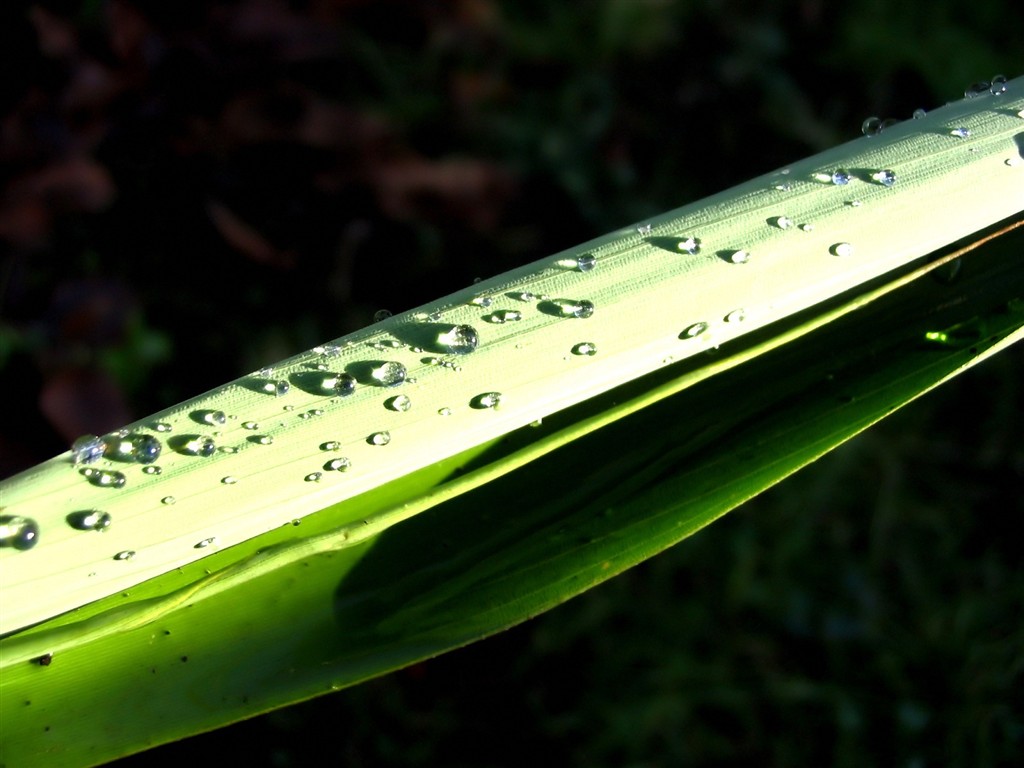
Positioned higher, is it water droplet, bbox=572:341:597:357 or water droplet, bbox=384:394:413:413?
water droplet, bbox=572:341:597:357

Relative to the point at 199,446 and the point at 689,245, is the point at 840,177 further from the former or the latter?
the point at 199,446

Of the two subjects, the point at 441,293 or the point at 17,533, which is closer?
the point at 17,533

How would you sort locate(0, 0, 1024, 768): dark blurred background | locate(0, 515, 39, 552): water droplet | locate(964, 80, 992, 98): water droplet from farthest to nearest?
locate(0, 0, 1024, 768): dark blurred background → locate(964, 80, 992, 98): water droplet → locate(0, 515, 39, 552): water droplet

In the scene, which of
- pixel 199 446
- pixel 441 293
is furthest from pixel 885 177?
pixel 441 293

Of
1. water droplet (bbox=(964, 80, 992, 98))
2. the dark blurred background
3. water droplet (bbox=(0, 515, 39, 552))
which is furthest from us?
the dark blurred background

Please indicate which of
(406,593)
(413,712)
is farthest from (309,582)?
(413,712)

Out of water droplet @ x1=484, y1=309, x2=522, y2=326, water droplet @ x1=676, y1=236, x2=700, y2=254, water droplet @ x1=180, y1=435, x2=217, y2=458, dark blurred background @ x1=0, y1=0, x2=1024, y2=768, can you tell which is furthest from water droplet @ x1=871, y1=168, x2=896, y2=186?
dark blurred background @ x1=0, y1=0, x2=1024, y2=768

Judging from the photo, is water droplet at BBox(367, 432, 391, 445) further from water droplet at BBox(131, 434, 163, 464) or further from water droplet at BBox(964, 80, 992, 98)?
water droplet at BBox(964, 80, 992, 98)
